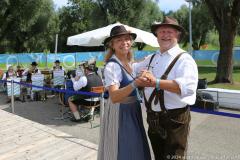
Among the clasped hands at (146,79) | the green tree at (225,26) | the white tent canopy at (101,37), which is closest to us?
the clasped hands at (146,79)

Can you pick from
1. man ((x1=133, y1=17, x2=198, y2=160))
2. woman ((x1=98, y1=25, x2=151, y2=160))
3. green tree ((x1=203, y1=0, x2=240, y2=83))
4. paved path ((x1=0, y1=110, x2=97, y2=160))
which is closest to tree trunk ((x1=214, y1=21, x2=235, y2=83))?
green tree ((x1=203, y1=0, x2=240, y2=83))

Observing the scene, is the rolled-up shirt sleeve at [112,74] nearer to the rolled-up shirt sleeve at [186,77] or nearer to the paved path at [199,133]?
the rolled-up shirt sleeve at [186,77]

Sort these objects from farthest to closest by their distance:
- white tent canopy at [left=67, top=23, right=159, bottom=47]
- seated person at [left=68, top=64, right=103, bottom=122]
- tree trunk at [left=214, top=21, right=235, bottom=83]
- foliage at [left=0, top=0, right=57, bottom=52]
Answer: foliage at [left=0, top=0, right=57, bottom=52] → tree trunk at [left=214, top=21, right=235, bottom=83] → white tent canopy at [left=67, top=23, right=159, bottom=47] → seated person at [left=68, top=64, right=103, bottom=122]

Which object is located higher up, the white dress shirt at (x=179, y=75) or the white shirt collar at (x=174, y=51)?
the white shirt collar at (x=174, y=51)

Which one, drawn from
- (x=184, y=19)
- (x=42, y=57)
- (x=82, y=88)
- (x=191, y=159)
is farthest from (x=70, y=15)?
(x=191, y=159)

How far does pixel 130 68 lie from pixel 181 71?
0.68 meters

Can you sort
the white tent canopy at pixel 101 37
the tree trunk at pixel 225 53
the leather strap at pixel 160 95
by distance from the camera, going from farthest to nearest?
the tree trunk at pixel 225 53 < the white tent canopy at pixel 101 37 < the leather strap at pixel 160 95

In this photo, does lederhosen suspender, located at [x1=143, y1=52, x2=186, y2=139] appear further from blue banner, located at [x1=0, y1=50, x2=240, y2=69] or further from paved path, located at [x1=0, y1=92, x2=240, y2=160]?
blue banner, located at [x1=0, y1=50, x2=240, y2=69]

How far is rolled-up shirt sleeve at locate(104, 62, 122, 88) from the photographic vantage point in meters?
2.77

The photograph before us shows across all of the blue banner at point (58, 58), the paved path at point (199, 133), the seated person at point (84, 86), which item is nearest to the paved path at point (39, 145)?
the paved path at point (199, 133)

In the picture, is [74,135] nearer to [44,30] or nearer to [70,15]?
[44,30]

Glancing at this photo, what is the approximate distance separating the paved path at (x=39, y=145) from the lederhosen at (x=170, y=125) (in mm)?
2635

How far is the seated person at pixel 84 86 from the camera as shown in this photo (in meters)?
7.79

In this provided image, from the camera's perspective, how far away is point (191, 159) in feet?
16.6
